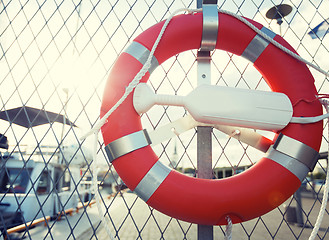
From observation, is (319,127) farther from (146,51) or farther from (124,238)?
(124,238)

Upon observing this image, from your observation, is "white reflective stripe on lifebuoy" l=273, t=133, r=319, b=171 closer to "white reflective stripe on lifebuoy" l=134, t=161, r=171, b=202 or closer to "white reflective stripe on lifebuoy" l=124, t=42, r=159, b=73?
"white reflective stripe on lifebuoy" l=134, t=161, r=171, b=202

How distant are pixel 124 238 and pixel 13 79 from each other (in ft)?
8.24

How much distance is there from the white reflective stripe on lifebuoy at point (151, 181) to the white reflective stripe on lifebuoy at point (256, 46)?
2.17 ft

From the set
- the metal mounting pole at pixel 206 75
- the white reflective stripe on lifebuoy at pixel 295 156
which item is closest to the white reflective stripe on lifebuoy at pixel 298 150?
the white reflective stripe on lifebuoy at pixel 295 156

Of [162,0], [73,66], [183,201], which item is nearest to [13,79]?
[73,66]

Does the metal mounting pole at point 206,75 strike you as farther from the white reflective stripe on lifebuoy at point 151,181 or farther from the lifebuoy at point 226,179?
the white reflective stripe on lifebuoy at point 151,181

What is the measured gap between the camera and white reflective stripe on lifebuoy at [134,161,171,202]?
84cm

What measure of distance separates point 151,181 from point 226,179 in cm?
30

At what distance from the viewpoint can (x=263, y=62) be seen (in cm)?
101

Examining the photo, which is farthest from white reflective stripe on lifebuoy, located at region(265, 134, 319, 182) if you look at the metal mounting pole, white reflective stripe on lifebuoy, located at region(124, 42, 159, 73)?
white reflective stripe on lifebuoy, located at region(124, 42, 159, 73)

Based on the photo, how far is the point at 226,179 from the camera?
872 mm

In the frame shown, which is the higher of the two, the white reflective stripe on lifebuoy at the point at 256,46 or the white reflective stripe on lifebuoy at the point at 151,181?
the white reflective stripe on lifebuoy at the point at 256,46

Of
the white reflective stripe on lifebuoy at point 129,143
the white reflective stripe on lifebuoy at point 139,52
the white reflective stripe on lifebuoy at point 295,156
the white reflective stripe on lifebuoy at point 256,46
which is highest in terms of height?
the white reflective stripe on lifebuoy at point 139,52

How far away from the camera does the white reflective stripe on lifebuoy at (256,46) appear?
100cm
